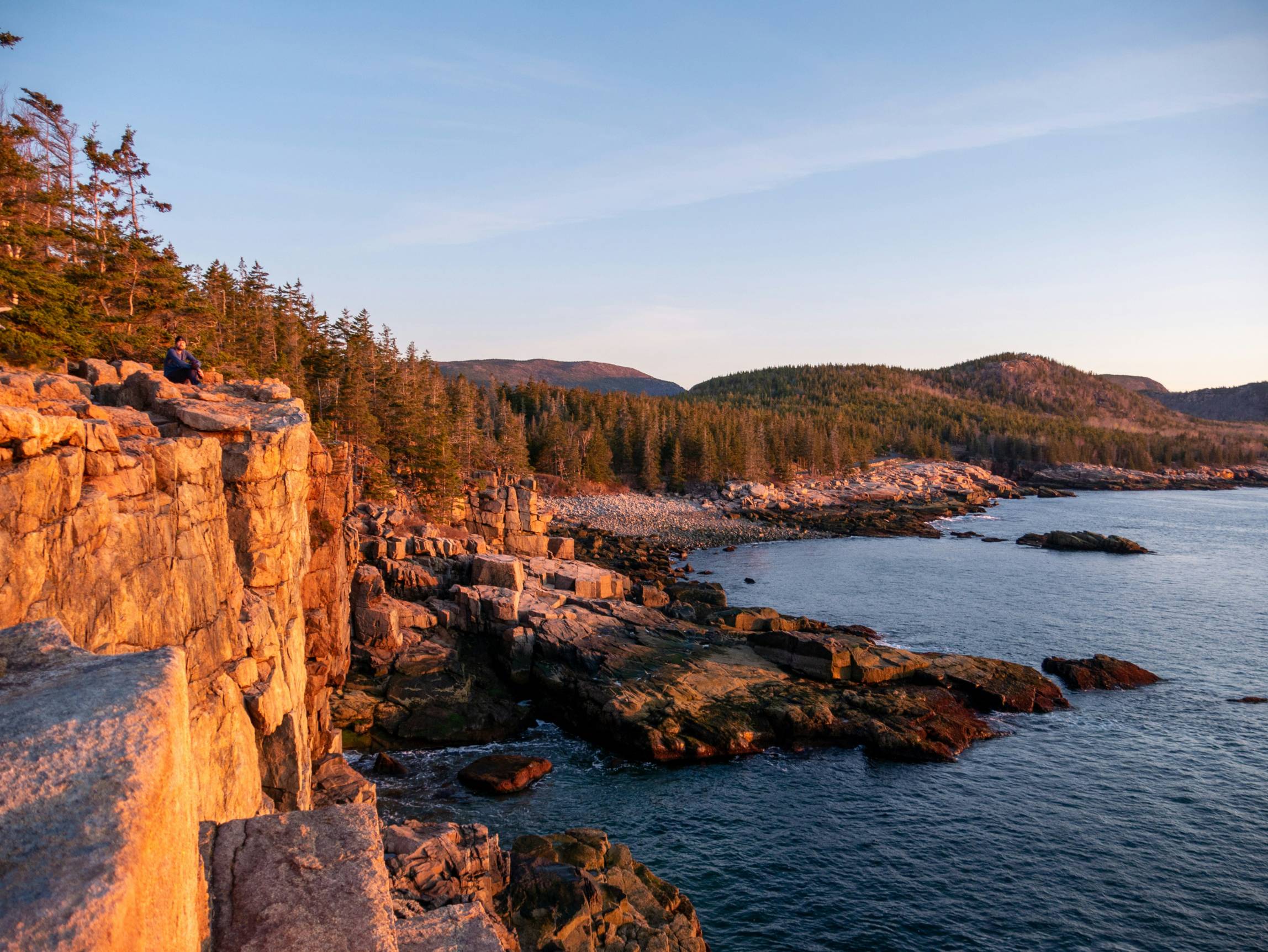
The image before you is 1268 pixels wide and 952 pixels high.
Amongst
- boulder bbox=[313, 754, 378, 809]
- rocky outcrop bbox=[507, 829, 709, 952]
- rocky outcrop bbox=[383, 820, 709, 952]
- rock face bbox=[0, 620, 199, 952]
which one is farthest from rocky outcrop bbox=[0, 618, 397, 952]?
boulder bbox=[313, 754, 378, 809]

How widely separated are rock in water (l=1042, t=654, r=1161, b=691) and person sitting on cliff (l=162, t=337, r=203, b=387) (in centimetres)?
3965

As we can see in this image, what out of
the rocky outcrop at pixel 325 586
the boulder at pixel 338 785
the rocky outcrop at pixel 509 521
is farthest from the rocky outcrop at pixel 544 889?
the rocky outcrop at pixel 509 521

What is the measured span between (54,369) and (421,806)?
17.7m

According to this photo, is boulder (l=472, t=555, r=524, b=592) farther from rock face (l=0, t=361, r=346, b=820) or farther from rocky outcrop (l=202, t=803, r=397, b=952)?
rocky outcrop (l=202, t=803, r=397, b=952)

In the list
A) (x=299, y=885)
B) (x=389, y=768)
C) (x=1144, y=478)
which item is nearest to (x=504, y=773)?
(x=389, y=768)

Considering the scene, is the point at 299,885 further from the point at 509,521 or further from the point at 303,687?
the point at 509,521

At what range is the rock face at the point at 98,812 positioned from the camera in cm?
359

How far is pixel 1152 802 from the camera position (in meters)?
25.7

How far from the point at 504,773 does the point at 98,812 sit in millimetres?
23969

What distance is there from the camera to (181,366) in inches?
810

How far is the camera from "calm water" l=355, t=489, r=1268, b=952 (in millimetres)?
19703

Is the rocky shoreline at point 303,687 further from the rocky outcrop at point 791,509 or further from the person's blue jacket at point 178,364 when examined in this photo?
the rocky outcrop at point 791,509

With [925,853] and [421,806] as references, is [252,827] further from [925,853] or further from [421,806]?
[925,853]

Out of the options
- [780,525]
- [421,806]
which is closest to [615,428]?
[780,525]
